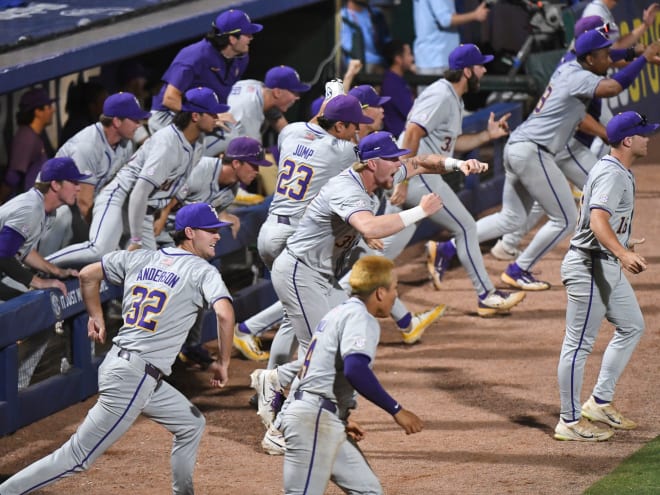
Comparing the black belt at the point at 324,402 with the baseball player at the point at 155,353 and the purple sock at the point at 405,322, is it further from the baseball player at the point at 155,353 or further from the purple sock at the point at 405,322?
the purple sock at the point at 405,322

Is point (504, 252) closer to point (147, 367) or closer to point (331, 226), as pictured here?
point (331, 226)

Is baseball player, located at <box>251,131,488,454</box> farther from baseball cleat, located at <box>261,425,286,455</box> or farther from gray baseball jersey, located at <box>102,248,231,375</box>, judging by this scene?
gray baseball jersey, located at <box>102,248,231,375</box>

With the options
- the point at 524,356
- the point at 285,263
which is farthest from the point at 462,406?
the point at 285,263

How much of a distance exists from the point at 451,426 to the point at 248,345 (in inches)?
69.6

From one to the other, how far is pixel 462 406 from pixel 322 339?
8.64ft

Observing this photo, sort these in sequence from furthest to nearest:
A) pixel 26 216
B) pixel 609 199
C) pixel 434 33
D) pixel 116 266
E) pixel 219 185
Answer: pixel 434 33 < pixel 219 185 < pixel 26 216 < pixel 609 199 < pixel 116 266

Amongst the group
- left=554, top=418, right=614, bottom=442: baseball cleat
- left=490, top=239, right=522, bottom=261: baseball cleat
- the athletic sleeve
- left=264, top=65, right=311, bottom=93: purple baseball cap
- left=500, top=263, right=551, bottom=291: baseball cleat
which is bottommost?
left=490, top=239, right=522, bottom=261: baseball cleat

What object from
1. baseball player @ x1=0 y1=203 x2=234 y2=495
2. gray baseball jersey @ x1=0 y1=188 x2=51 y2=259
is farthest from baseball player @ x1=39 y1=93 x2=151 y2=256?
baseball player @ x1=0 y1=203 x2=234 y2=495

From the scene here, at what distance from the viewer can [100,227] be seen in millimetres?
8258

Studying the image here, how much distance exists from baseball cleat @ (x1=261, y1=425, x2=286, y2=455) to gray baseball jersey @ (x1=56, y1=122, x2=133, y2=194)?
7.77 feet

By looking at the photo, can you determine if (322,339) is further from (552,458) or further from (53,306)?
(53,306)

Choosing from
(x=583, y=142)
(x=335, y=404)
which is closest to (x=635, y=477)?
(x=335, y=404)

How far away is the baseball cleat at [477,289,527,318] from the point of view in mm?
9266

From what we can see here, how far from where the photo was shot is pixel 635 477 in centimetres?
633
